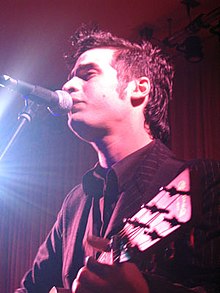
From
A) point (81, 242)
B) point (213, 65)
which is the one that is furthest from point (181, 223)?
point (213, 65)

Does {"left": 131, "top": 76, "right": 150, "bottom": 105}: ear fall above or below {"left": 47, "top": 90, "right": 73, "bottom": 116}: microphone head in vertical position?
above

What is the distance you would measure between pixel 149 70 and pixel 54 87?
1922 millimetres

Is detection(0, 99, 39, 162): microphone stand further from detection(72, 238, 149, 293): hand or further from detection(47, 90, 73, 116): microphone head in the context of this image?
detection(72, 238, 149, 293): hand

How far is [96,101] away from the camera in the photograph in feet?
4.23

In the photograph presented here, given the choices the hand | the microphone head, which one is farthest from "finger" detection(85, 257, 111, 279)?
the microphone head

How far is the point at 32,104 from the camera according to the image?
46.6 inches

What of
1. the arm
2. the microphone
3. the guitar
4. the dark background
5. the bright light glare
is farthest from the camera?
the bright light glare

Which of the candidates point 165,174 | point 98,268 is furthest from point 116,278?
point 165,174

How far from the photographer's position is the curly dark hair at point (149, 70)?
1317mm

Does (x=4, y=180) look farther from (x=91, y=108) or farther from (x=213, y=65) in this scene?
(x=91, y=108)

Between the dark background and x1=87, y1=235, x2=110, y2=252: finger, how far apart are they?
4.10 ft

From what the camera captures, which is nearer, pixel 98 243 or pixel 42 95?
pixel 98 243

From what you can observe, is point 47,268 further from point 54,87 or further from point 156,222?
point 54,87

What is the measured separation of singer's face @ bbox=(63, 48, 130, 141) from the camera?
128 centimetres
